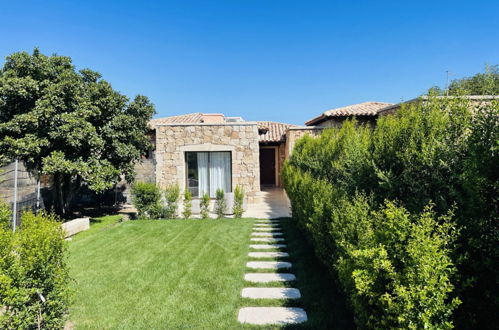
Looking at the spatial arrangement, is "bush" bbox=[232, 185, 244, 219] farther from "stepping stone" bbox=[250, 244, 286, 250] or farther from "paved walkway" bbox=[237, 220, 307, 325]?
"stepping stone" bbox=[250, 244, 286, 250]

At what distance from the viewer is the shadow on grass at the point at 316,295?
3.60 metres

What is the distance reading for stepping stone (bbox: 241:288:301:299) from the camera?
4.44m

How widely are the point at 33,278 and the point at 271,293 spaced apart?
10.6 feet

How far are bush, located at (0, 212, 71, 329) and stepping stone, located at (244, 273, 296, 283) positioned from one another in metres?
2.91

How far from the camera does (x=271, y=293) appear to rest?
15.0 ft

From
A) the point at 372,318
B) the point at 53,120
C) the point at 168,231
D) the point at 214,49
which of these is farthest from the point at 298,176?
the point at 214,49

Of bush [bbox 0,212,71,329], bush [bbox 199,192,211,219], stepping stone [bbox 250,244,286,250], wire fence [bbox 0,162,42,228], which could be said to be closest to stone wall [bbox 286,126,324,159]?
bush [bbox 199,192,211,219]

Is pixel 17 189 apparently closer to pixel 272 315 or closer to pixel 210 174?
pixel 210 174

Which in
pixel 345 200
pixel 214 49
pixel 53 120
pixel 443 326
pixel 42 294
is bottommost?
pixel 42 294

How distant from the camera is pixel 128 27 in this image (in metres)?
15.3

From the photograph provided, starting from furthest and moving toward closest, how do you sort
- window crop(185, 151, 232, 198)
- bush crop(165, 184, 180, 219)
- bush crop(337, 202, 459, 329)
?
window crop(185, 151, 232, 198)
bush crop(165, 184, 180, 219)
bush crop(337, 202, 459, 329)

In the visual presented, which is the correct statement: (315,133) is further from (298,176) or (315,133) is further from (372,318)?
(372,318)

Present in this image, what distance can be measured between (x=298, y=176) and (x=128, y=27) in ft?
42.9

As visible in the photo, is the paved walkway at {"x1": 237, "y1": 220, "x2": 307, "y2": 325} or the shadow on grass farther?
the paved walkway at {"x1": 237, "y1": 220, "x2": 307, "y2": 325}
